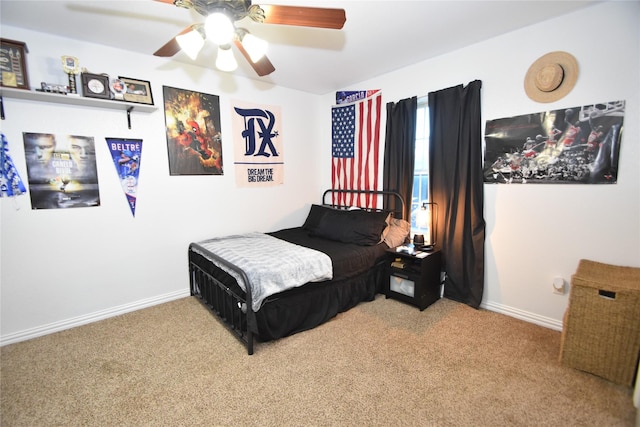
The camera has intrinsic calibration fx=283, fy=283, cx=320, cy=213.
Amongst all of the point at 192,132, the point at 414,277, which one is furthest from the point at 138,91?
the point at 414,277

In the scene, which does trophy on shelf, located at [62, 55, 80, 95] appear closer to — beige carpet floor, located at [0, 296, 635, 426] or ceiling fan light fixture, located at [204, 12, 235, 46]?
ceiling fan light fixture, located at [204, 12, 235, 46]

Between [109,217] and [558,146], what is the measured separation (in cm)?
396

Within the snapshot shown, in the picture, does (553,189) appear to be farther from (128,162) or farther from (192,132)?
(128,162)

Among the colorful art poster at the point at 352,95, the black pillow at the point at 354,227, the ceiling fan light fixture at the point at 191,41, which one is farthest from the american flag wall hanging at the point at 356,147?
the ceiling fan light fixture at the point at 191,41

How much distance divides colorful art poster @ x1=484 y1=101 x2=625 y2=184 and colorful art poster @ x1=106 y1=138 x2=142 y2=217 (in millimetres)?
3355

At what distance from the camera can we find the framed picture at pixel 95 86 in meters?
2.39

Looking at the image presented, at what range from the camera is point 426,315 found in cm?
266

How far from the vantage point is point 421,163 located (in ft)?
10.4

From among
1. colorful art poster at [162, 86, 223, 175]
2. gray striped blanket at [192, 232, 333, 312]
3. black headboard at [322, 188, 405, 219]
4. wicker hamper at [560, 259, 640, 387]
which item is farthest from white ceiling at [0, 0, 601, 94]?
wicker hamper at [560, 259, 640, 387]

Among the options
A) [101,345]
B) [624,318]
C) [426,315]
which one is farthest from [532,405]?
[101,345]

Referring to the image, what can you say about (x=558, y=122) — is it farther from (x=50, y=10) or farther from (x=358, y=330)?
(x=50, y=10)

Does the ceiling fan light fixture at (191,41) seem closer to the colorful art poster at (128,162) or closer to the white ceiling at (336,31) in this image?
the white ceiling at (336,31)

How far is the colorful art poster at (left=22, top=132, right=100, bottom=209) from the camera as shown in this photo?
2.33 meters

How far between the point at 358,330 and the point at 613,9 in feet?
9.94
